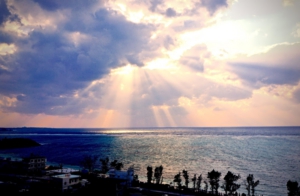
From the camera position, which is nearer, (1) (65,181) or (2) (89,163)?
(1) (65,181)

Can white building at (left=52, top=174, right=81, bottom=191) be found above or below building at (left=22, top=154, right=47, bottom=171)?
above

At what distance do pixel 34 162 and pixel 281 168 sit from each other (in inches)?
4254

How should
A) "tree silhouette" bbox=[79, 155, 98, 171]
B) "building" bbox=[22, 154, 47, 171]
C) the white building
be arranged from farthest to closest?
"tree silhouette" bbox=[79, 155, 98, 171] < "building" bbox=[22, 154, 47, 171] < the white building

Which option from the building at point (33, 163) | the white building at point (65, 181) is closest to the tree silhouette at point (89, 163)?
the building at point (33, 163)

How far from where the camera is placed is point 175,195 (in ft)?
207

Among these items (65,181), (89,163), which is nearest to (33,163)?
(89,163)

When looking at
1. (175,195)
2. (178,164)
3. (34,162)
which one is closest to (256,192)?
(175,195)

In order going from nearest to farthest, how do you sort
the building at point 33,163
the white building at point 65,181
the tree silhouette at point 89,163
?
the white building at point 65,181
the building at point 33,163
the tree silhouette at point 89,163

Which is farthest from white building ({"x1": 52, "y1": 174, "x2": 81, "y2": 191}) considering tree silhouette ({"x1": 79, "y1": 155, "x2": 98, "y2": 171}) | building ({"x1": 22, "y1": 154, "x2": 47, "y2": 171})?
building ({"x1": 22, "y1": 154, "x2": 47, "y2": 171})

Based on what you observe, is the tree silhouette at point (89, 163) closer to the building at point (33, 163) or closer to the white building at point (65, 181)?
the building at point (33, 163)

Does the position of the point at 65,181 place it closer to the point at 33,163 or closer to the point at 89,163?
the point at 89,163

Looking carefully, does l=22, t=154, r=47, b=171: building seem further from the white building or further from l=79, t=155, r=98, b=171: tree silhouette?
the white building

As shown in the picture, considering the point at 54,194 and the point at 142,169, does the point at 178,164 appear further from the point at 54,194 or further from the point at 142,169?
the point at 54,194

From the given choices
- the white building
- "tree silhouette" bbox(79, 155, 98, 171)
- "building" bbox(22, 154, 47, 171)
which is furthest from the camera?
"tree silhouette" bbox(79, 155, 98, 171)
